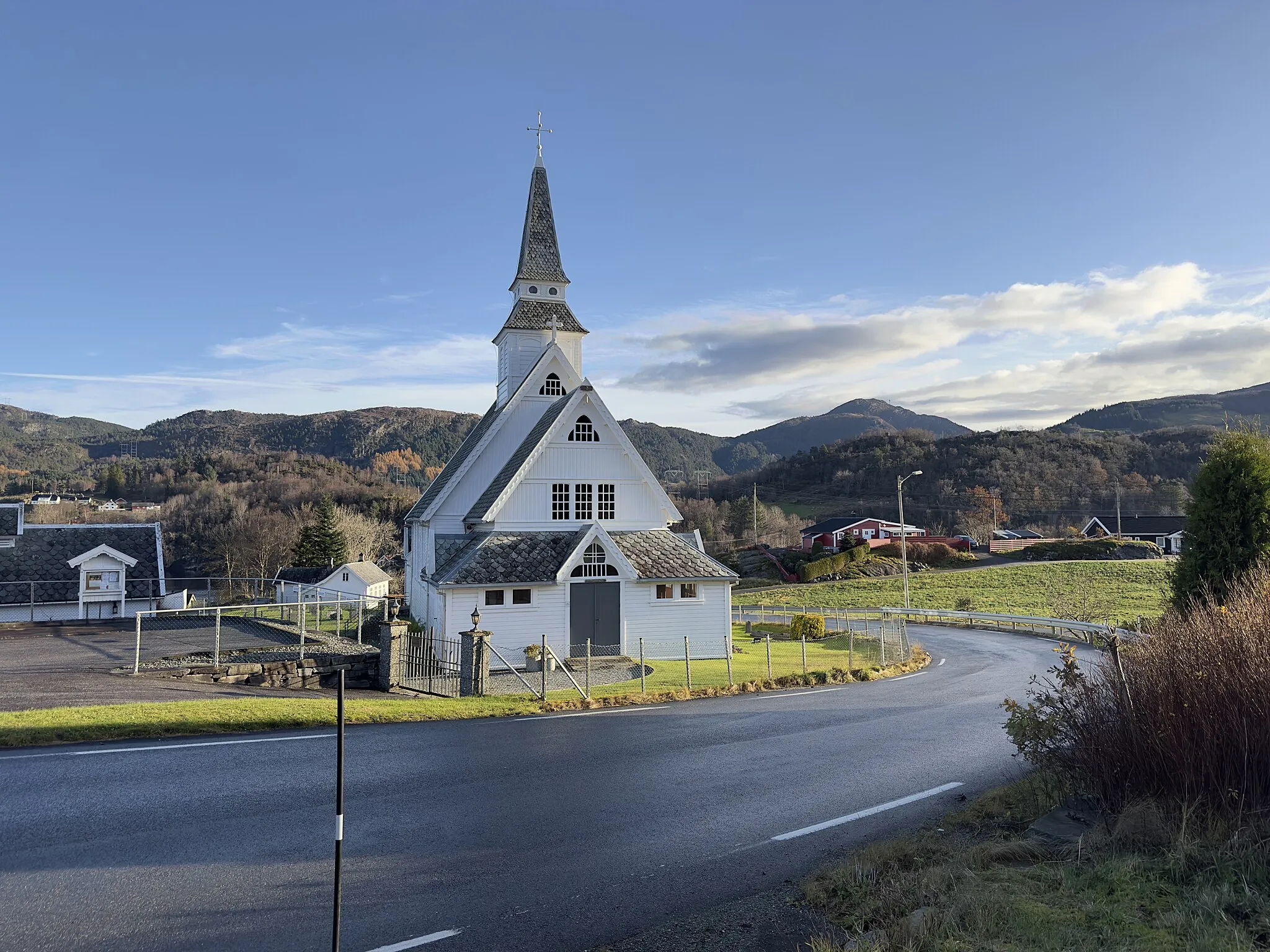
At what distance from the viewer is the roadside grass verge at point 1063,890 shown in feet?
16.4

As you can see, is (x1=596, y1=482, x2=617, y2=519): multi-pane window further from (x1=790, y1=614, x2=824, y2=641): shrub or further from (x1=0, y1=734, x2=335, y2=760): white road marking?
(x1=0, y1=734, x2=335, y2=760): white road marking

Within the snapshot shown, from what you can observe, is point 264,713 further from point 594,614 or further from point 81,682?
point 594,614

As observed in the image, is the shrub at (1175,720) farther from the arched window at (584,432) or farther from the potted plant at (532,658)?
the arched window at (584,432)

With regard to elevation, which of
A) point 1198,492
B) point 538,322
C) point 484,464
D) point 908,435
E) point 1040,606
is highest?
point 908,435

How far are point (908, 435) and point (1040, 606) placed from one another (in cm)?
11944

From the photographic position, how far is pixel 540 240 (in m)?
32.5

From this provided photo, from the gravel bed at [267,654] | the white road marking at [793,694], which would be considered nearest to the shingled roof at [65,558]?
the gravel bed at [267,654]

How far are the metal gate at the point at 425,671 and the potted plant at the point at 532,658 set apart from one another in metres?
2.64

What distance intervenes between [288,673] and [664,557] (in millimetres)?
12286

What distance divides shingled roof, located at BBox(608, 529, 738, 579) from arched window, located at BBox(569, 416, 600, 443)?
3287mm

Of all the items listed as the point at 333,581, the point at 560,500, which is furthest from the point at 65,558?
the point at 560,500

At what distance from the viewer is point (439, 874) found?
6676 mm

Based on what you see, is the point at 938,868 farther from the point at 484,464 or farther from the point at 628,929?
the point at 484,464

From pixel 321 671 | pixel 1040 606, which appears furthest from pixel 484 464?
pixel 1040 606
